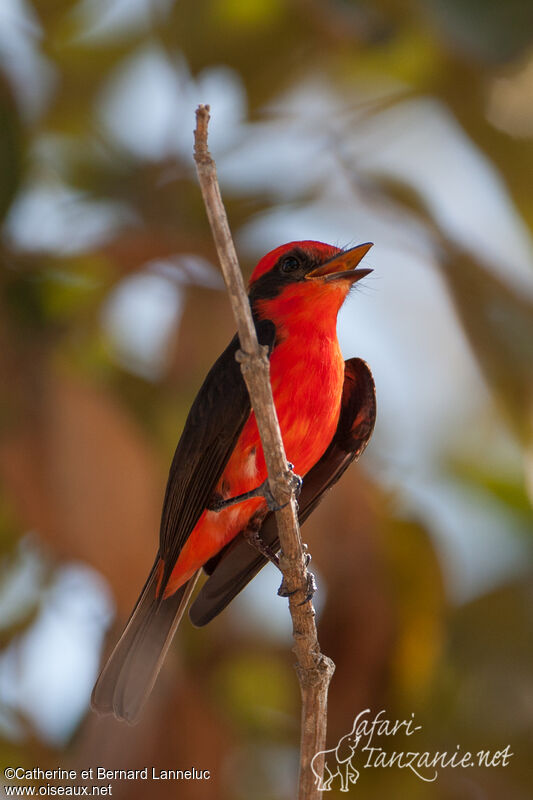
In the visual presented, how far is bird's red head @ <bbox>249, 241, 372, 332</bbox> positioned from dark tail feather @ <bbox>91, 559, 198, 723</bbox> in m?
1.10

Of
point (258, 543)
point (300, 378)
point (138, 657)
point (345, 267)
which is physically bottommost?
point (138, 657)

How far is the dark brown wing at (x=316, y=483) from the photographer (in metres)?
4.25

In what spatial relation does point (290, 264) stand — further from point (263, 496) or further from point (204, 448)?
point (263, 496)

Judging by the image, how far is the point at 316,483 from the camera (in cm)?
432

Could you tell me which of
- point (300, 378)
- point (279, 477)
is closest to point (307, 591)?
point (279, 477)

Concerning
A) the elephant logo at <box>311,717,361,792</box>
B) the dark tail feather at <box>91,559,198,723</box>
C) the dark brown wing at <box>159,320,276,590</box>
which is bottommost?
the elephant logo at <box>311,717,361,792</box>

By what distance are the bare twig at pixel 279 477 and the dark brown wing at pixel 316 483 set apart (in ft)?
3.03

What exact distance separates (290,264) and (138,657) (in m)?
1.65

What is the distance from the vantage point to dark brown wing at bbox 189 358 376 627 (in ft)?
13.9

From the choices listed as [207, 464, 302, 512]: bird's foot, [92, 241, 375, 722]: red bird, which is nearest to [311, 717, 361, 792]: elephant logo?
[92, 241, 375, 722]: red bird

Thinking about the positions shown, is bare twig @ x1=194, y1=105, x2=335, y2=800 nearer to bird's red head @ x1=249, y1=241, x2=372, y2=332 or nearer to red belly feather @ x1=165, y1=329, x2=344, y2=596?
red belly feather @ x1=165, y1=329, x2=344, y2=596

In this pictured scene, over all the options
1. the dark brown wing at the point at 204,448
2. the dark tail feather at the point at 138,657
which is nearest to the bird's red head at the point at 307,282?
the dark brown wing at the point at 204,448

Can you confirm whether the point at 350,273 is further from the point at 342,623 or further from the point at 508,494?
the point at 508,494

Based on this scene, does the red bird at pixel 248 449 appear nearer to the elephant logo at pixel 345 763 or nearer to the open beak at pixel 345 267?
the open beak at pixel 345 267
